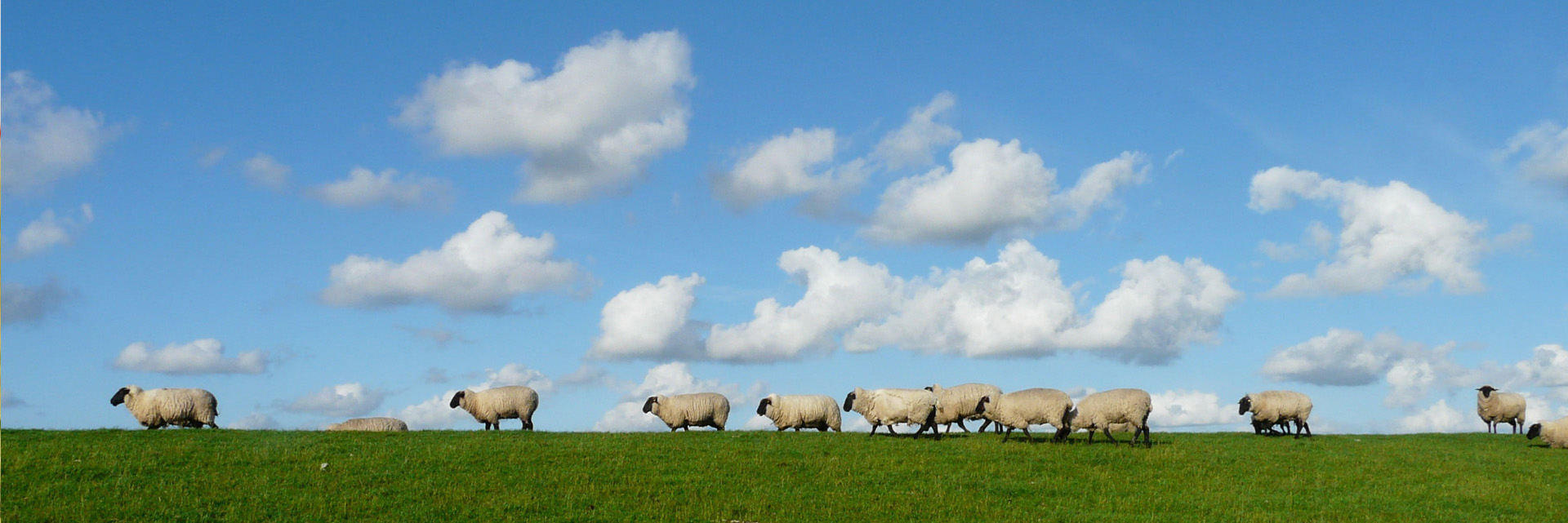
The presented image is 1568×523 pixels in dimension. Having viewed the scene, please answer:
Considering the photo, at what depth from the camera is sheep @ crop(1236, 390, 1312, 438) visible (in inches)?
1422

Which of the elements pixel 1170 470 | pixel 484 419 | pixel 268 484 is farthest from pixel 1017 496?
pixel 484 419

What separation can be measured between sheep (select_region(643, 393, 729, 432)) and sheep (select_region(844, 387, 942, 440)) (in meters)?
6.35

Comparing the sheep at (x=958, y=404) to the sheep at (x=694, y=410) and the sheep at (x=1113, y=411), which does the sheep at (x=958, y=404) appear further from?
the sheep at (x=694, y=410)

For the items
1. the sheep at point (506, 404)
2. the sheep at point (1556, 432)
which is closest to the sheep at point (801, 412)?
the sheep at point (506, 404)

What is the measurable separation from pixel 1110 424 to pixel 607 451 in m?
14.3

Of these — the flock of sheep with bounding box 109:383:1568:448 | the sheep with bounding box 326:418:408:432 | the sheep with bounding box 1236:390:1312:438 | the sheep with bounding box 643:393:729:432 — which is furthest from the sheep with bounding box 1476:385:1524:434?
the sheep with bounding box 326:418:408:432

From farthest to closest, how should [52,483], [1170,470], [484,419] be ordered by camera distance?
[484,419] < [1170,470] < [52,483]

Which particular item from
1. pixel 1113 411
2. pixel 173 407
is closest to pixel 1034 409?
pixel 1113 411

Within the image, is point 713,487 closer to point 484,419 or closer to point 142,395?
point 484,419

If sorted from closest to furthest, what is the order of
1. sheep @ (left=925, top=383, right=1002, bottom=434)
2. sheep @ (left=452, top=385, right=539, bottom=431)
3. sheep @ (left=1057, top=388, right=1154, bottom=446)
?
sheep @ (left=1057, top=388, right=1154, bottom=446) → sheep @ (left=925, top=383, right=1002, bottom=434) → sheep @ (left=452, top=385, right=539, bottom=431)

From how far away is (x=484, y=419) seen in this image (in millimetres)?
39188

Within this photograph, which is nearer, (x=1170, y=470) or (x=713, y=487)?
(x=713, y=487)

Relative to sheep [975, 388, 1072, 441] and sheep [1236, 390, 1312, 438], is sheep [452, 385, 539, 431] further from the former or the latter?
sheep [1236, 390, 1312, 438]

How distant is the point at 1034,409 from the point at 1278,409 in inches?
431
